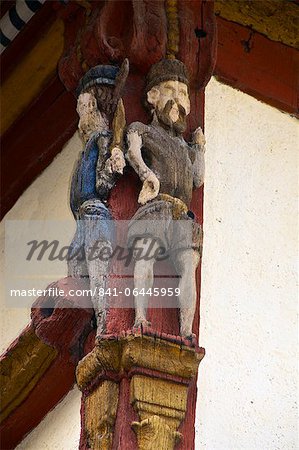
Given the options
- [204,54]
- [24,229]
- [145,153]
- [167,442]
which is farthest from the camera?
[24,229]

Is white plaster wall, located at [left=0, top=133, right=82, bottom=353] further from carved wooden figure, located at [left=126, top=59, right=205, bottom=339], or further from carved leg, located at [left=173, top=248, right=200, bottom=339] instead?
carved leg, located at [left=173, top=248, right=200, bottom=339]

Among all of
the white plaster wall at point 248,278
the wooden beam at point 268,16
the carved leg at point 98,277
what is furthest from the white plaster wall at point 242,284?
the carved leg at point 98,277

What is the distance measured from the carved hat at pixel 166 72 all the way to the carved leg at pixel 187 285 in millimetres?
451

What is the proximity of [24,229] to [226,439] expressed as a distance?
1.04m

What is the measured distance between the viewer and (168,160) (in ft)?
12.1

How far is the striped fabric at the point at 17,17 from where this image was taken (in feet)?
Result: 14.3

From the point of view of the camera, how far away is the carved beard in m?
3.80

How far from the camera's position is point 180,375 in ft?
11.3

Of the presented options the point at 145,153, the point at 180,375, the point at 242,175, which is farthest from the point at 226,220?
the point at 180,375

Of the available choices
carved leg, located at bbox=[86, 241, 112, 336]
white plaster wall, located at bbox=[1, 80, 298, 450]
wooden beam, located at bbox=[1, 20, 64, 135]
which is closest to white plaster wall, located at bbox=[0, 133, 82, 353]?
white plaster wall, located at bbox=[1, 80, 298, 450]

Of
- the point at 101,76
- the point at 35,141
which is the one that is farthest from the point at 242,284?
the point at 35,141

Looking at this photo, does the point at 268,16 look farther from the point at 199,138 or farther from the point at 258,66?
the point at 199,138

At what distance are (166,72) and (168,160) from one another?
0.89 feet

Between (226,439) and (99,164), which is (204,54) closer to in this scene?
(99,164)
